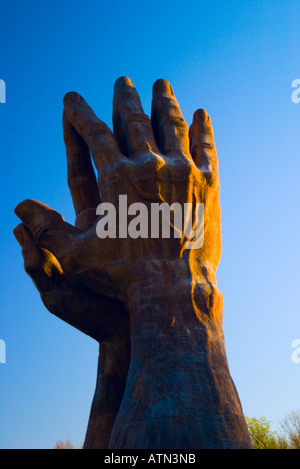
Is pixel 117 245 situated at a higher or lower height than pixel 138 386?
higher

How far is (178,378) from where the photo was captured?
6.57m

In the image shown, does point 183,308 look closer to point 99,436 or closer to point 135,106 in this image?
point 99,436

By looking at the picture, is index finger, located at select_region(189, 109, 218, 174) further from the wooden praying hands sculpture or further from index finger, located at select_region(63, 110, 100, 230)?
index finger, located at select_region(63, 110, 100, 230)

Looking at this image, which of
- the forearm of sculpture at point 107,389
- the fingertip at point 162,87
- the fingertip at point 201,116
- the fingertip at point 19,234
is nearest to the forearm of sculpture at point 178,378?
the forearm of sculpture at point 107,389

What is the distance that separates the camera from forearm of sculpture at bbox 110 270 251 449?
20.0ft

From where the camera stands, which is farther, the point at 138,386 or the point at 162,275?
the point at 162,275

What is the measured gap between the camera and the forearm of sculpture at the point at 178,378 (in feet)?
20.0

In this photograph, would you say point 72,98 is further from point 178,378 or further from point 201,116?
point 178,378

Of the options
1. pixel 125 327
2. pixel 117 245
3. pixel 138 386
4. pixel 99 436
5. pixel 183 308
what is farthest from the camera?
pixel 125 327

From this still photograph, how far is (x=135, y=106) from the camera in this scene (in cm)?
960

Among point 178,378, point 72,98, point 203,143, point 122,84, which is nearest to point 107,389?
point 178,378

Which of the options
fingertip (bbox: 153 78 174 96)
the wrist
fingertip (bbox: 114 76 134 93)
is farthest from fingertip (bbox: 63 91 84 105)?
the wrist
